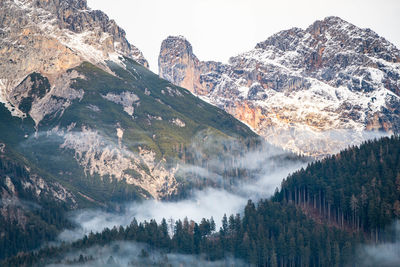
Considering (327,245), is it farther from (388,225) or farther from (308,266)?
(388,225)

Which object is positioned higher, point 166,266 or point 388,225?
point 388,225

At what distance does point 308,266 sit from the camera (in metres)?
197

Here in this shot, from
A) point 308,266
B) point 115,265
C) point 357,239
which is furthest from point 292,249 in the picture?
point 115,265

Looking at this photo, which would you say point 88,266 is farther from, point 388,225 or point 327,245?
point 388,225

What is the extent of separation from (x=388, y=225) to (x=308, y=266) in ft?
93.8

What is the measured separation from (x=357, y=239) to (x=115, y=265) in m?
76.3

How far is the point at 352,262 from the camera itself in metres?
192

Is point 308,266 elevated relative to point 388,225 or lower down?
lower down

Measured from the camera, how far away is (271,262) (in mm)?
199125

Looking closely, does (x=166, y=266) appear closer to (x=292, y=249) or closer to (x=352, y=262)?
(x=292, y=249)

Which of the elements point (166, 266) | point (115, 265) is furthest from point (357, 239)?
point (115, 265)

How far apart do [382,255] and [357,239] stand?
938 centimetres

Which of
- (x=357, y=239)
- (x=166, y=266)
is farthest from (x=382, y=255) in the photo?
(x=166, y=266)

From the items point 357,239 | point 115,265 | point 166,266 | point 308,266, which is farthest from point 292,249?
point 115,265
